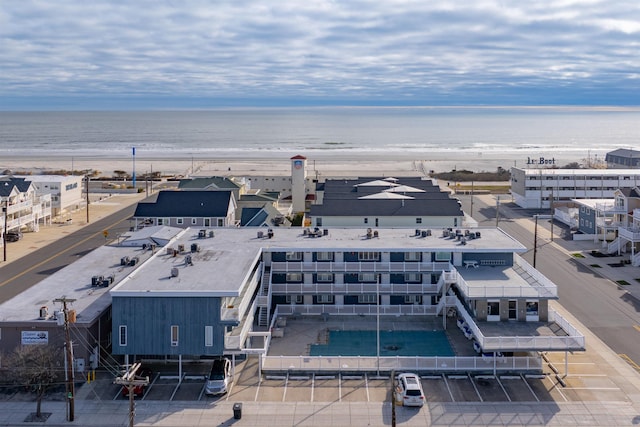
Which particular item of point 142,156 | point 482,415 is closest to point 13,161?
point 142,156

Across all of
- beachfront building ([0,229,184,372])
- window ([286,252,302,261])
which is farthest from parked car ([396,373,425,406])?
beachfront building ([0,229,184,372])

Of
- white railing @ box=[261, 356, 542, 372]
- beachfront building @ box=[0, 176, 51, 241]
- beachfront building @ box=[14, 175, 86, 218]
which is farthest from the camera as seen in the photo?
beachfront building @ box=[14, 175, 86, 218]

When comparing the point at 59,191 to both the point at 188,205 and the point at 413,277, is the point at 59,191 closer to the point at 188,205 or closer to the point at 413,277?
the point at 188,205

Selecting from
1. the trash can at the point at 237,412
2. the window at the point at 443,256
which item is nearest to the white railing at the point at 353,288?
the window at the point at 443,256

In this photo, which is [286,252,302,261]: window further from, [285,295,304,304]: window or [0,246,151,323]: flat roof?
[0,246,151,323]: flat roof

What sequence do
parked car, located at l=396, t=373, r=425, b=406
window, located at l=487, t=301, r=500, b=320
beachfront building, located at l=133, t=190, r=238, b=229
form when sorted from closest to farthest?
parked car, located at l=396, t=373, r=425, b=406 → window, located at l=487, t=301, r=500, b=320 → beachfront building, located at l=133, t=190, r=238, b=229

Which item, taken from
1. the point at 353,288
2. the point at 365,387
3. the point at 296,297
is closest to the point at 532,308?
the point at 365,387
